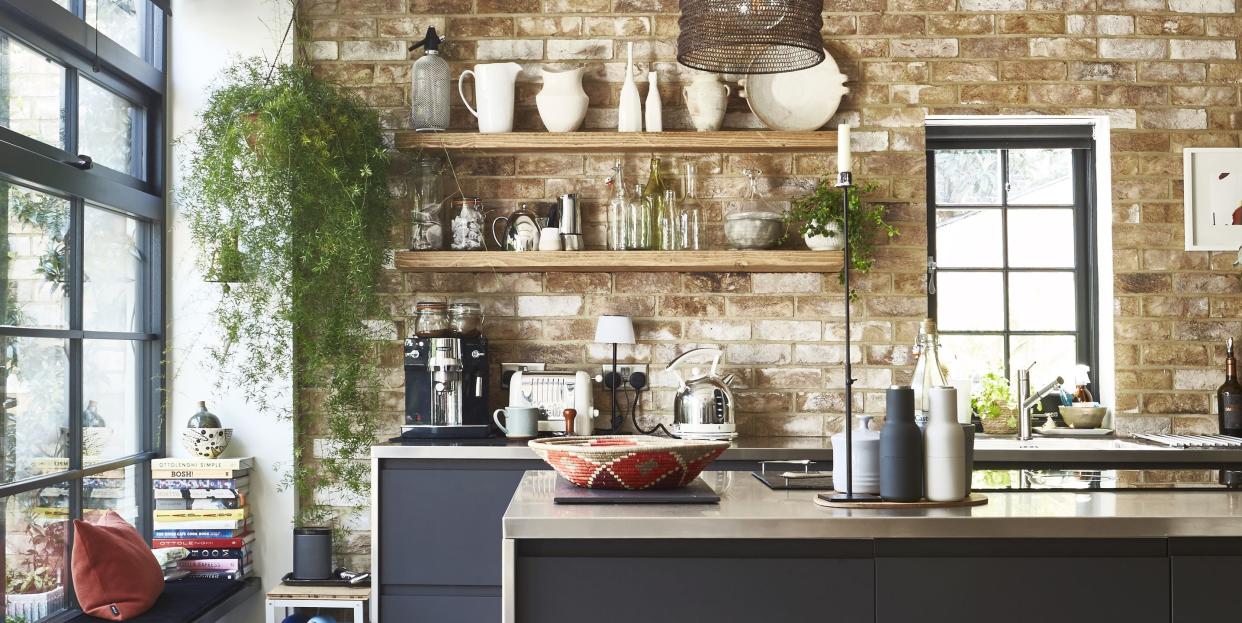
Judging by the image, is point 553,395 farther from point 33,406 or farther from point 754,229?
point 33,406

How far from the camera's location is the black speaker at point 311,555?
11.1 ft

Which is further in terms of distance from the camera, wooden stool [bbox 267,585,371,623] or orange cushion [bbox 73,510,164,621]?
wooden stool [bbox 267,585,371,623]

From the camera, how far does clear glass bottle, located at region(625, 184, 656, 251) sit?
3.59 m

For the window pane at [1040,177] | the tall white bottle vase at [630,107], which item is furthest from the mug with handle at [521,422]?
the window pane at [1040,177]

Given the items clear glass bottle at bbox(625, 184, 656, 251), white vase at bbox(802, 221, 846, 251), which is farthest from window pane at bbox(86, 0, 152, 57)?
white vase at bbox(802, 221, 846, 251)

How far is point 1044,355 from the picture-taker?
3896 mm

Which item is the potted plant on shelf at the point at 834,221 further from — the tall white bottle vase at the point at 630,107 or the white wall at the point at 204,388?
the white wall at the point at 204,388

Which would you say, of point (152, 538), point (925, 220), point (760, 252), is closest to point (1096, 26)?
point (925, 220)

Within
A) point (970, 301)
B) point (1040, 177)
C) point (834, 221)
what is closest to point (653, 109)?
point (834, 221)

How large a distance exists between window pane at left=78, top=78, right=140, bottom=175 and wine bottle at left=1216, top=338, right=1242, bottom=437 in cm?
394

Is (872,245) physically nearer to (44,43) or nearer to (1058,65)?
(1058,65)

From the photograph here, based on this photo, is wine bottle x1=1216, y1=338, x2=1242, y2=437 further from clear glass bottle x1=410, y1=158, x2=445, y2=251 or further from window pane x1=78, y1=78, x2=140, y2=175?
window pane x1=78, y1=78, x2=140, y2=175

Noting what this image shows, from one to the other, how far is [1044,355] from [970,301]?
35 centimetres

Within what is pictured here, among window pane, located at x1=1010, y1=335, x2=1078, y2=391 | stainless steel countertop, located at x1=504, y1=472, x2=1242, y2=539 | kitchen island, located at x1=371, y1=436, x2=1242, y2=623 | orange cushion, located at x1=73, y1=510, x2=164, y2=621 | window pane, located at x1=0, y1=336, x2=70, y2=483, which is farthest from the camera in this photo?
window pane, located at x1=1010, y1=335, x2=1078, y2=391
